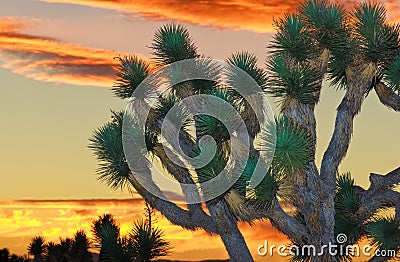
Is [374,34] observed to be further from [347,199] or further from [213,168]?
[213,168]

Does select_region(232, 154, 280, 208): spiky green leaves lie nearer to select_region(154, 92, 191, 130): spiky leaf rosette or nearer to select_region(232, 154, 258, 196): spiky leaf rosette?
select_region(232, 154, 258, 196): spiky leaf rosette

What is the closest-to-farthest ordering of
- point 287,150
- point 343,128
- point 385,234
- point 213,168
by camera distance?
1. point 287,150
2. point 213,168
3. point 343,128
4. point 385,234

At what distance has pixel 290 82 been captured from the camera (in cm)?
1223

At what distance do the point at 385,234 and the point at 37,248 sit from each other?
5.74m

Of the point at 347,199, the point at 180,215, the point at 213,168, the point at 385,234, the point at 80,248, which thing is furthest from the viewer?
the point at 347,199

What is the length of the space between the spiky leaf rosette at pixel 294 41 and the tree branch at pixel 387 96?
83.4 inches

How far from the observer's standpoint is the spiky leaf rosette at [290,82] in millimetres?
12211

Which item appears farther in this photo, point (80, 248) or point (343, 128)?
point (80, 248)

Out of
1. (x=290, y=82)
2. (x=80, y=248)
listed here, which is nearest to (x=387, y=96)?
(x=290, y=82)

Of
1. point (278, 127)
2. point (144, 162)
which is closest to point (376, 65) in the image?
point (278, 127)

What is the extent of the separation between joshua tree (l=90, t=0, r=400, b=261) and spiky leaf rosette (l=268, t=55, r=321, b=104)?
0.05 ft

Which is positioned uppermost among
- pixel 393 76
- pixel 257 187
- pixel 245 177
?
pixel 393 76

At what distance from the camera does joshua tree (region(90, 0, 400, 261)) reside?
39.0ft

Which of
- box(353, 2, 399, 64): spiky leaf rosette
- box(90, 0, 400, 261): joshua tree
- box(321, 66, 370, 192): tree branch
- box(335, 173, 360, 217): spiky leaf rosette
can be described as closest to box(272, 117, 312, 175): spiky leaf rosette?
box(90, 0, 400, 261): joshua tree
